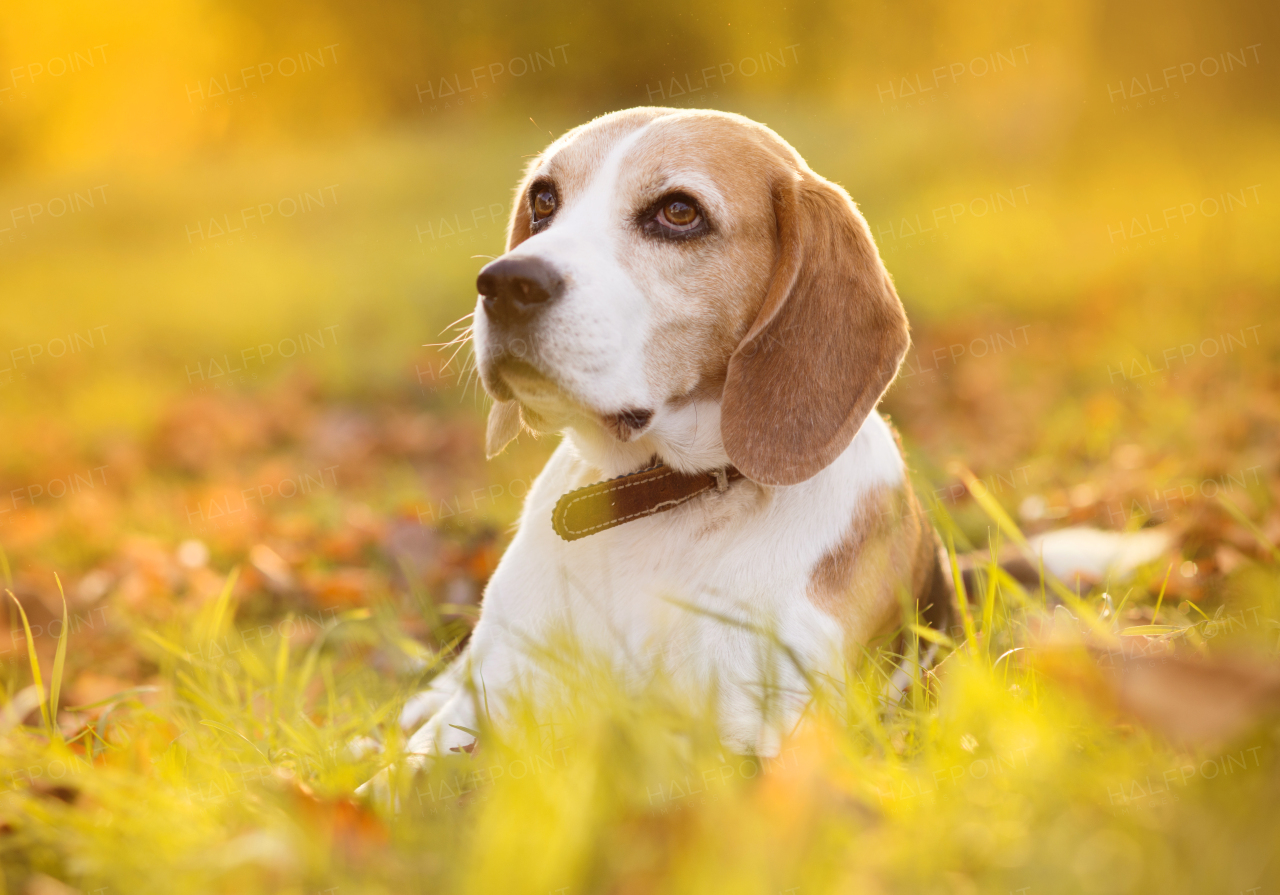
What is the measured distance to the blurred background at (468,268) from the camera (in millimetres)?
4797

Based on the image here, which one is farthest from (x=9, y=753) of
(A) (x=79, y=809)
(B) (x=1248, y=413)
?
(B) (x=1248, y=413)

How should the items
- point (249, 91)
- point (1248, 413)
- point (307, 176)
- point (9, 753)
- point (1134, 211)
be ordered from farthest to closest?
point (249, 91) → point (307, 176) → point (1134, 211) → point (1248, 413) → point (9, 753)

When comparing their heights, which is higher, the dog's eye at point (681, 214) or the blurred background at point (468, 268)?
the dog's eye at point (681, 214)

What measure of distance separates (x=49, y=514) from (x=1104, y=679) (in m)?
5.55

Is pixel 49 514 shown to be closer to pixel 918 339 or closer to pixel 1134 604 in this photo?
pixel 1134 604

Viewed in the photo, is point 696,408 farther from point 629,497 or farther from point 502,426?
point 502,426

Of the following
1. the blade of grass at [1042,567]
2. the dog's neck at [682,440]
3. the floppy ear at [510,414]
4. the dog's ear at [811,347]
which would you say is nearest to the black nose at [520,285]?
the dog's neck at [682,440]

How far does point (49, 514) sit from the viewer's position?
529 centimetres

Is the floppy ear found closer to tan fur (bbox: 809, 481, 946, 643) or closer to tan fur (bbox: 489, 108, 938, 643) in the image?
tan fur (bbox: 489, 108, 938, 643)

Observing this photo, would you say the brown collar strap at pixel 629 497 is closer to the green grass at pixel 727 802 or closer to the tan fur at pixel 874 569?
the tan fur at pixel 874 569

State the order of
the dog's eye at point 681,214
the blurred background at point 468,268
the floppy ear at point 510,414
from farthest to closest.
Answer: the blurred background at point 468,268 < the floppy ear at point 510,414 < the dog's eye at point 681,214

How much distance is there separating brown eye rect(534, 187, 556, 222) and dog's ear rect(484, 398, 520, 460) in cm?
63

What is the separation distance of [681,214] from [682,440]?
0.62 metres

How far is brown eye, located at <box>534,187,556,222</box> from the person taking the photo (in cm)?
282
